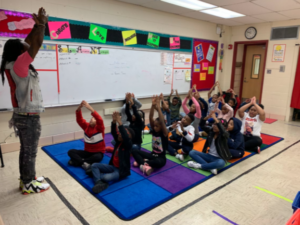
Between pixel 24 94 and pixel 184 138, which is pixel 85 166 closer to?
pixel 24 94

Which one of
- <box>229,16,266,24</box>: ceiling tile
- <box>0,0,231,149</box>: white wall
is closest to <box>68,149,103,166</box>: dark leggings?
<box>0,0,231,149</box>: white wall

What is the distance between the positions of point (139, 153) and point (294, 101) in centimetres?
456

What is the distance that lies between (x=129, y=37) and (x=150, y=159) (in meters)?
2.49

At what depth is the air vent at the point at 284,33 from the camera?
531 cm

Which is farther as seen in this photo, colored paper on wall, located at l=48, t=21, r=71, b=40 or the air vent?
the air vent

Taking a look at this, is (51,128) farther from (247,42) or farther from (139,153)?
(247,42)

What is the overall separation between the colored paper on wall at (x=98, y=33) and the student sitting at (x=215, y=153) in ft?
7.67

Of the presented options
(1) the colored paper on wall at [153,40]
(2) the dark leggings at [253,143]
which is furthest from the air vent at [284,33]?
(2) the dark leggings at [253,143]

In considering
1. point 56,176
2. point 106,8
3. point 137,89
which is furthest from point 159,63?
point 56,176

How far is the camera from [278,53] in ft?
18.4

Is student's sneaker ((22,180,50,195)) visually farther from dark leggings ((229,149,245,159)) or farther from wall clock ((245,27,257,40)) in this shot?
wall clock ((245,27,257,40))

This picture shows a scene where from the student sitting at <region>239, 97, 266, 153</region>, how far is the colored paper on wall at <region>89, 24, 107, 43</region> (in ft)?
8.60

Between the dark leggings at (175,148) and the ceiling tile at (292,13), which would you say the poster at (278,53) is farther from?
the dark leggings at (175,148)

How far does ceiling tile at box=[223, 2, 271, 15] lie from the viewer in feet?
13.8
